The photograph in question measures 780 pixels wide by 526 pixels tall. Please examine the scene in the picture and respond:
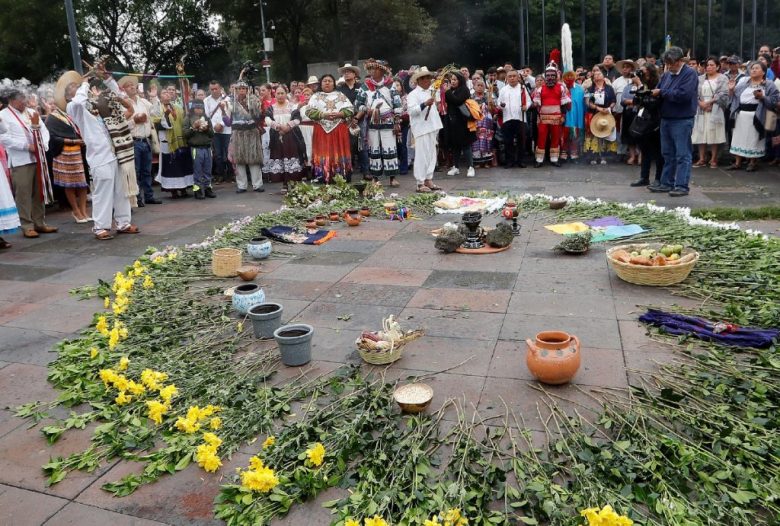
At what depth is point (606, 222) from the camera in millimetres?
6723

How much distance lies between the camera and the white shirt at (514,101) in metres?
11.3

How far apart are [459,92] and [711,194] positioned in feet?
14.1

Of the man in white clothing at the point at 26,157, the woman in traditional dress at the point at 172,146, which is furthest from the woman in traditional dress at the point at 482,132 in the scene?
the man in white clothing at the point at 26,157

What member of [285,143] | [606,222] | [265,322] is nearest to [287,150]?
[285,143]

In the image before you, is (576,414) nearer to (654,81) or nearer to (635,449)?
(635,449)

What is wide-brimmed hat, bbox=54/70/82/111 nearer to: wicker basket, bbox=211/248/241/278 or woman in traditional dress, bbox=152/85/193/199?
woman in traditional dress, bbox=152/85/193/199

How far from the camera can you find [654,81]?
8.62 meters

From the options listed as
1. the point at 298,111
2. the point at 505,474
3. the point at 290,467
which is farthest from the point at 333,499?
the point at 298,111

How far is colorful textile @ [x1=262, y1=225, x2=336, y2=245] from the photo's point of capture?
6.84 metres

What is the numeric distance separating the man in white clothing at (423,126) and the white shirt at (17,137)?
5.08 m

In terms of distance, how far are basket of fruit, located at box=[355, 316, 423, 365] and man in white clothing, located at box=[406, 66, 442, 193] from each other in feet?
19.9

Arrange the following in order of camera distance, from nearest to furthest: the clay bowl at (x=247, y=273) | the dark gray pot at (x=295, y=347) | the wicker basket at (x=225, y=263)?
the dark gray pot at (x=295, y=347) → the clay bowl at (x=247, y=273) → the wicker basket at (x=225, y=263)

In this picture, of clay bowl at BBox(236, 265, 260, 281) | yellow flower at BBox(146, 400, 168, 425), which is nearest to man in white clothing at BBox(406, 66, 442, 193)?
clay bowl at BBox(236, 265, 260, 281)

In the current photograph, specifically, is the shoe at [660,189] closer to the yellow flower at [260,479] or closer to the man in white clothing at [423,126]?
the man in white clothing at [423,126]
